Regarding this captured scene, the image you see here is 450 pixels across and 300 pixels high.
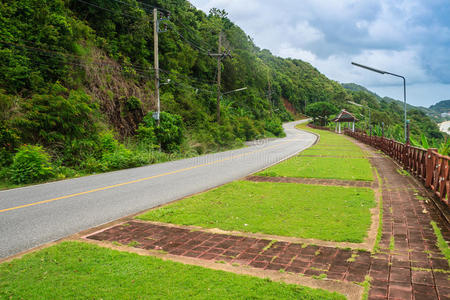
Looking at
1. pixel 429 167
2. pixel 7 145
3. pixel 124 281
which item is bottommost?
pixel 124 281

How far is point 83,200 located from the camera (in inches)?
328

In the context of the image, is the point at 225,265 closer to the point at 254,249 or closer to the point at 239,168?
the point at 254,249

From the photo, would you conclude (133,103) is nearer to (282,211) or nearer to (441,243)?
(282,211)

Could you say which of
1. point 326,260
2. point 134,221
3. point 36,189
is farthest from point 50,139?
point 326,260

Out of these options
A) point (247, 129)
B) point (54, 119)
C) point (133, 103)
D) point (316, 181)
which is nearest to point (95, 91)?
point (133, 103)

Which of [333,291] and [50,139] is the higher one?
[50,139]

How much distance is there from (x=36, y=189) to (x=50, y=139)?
14.9ft

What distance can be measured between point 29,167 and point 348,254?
439 inches

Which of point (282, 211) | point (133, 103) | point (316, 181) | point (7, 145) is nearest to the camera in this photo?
point (282, 211)

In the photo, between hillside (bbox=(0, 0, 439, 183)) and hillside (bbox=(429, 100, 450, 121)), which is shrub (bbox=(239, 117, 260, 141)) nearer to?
hillside (bbox=(0, 0, 439, 183))

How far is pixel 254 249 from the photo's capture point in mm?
4805

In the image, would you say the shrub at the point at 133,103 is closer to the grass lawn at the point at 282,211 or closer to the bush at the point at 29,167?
the bush at the point at 29,167

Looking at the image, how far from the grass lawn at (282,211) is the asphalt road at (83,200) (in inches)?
41.9

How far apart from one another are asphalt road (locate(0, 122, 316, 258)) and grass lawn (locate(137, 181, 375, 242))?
1065 mm
